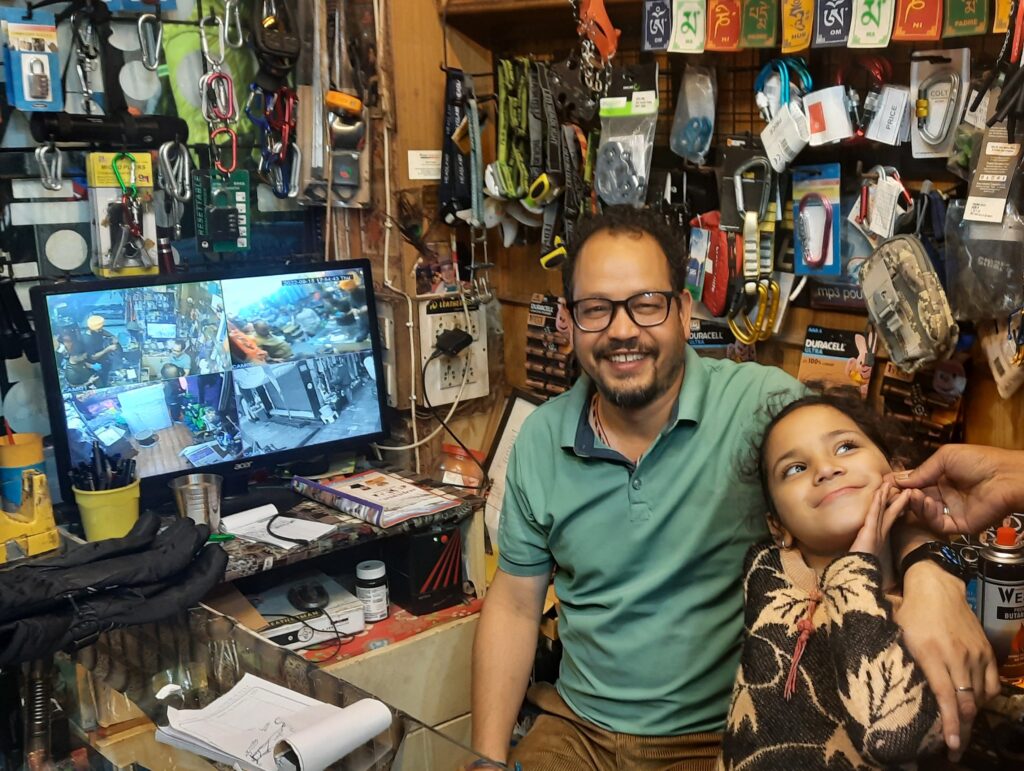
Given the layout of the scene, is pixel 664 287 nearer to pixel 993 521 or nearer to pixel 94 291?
pixel 993 521

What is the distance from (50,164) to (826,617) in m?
1.92

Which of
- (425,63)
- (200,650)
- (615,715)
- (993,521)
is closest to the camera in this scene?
(993,521)

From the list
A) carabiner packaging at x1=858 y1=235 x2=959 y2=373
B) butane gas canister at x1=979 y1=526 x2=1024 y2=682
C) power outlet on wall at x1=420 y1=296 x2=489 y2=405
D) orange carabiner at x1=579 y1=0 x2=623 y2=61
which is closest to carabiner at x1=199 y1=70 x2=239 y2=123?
power outlet on wall at x1=420 y1=296 x2=489 y2=405

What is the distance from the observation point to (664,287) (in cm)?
179

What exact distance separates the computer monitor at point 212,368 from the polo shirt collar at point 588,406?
0.78 metres

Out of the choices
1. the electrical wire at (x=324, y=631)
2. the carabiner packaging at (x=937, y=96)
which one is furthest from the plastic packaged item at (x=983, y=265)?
the electrical wire at (x=324, y=631)

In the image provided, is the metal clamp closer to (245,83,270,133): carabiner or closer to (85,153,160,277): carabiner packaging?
(245,83,270,133): carabiner

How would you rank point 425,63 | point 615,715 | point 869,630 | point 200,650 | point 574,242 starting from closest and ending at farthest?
point 869,630 < point 200,650 < point 615,715 < point 574,242 < point 425,63

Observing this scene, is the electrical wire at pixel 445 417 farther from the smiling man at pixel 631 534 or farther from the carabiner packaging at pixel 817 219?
the carabiner packaging at pixel 817 219

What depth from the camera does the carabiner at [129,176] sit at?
235 cm

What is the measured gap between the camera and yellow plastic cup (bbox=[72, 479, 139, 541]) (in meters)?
2.04

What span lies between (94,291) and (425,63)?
39.1 inches

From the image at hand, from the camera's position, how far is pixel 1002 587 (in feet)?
5.05

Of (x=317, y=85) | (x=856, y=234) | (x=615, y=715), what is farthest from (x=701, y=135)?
(x=615, y=715)
